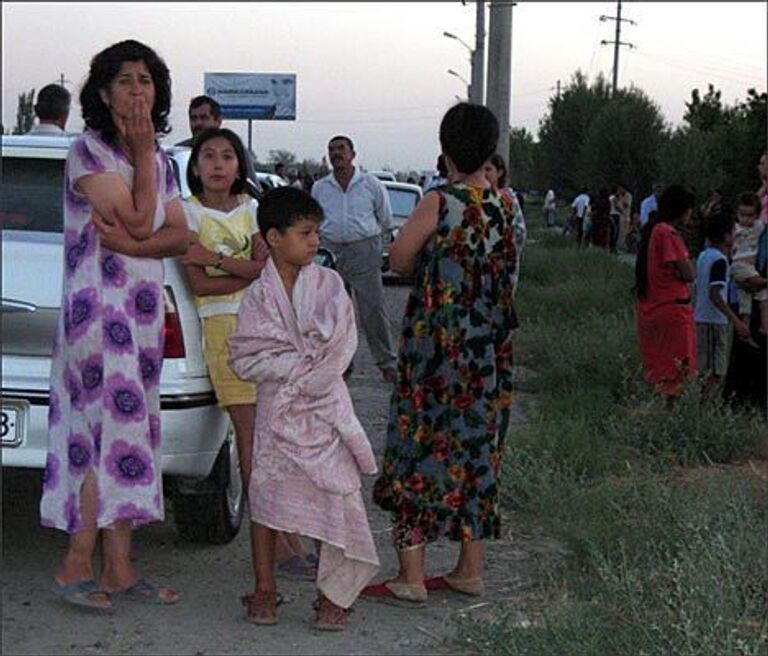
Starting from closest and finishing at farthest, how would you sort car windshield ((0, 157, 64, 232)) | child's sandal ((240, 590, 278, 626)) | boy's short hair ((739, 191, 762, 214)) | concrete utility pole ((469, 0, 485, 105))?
child's sandal ((240, 590, 278, 626)), car windshield ((0, 157, 64, 232)), boy's short hair ((739, 191, 762, 214)), concrete utility pole ((469, 0, 485, 105))

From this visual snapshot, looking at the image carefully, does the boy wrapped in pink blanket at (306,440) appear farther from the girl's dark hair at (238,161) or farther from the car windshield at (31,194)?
the car windshield at (31,194)

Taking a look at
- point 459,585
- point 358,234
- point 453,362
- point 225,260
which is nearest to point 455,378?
point 453,362

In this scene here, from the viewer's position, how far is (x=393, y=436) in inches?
230

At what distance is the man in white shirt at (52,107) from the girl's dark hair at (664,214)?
12.8ft

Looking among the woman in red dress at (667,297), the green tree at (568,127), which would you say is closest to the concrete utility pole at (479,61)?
the woman in red dress at (667,297)

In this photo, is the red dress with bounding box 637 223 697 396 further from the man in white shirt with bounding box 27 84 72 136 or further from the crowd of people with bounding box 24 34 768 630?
the crowd of people with bounding box 24 34 768 630

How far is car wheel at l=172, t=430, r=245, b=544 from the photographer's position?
6180 millimetres

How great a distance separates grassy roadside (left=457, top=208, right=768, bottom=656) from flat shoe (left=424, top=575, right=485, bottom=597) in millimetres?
260

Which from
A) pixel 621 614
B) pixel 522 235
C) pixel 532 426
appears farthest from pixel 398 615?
pixel 532 426

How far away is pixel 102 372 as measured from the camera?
5.33 metres

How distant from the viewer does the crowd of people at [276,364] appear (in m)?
5.34

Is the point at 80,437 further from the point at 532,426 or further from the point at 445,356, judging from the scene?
the point at 532,426

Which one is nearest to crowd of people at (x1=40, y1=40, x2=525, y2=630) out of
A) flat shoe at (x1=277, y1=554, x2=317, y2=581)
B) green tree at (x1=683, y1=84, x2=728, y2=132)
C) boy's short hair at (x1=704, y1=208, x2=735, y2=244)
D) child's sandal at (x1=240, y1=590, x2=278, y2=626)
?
child's sandal at (x1=240, y1=590, x2=278, y2=626)

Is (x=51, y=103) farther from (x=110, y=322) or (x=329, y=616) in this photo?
(x=329, y=616)
